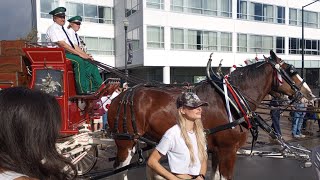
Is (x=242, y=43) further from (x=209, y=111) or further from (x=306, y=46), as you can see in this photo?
(x=209, y=111)

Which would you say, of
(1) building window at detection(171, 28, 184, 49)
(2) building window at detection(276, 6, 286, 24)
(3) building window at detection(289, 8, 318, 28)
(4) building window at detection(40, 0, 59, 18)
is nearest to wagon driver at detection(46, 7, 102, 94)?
(1) building window at detection(171, 28, 184, 49)

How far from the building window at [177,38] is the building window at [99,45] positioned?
8.21 m

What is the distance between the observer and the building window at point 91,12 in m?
33.5

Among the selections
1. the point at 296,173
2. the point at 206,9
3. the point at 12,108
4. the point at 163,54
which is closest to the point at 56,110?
the point at 12,108

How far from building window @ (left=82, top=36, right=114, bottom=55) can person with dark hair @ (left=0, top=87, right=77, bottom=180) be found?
110 ft

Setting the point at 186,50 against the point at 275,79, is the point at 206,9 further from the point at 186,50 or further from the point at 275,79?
the point at 275,79

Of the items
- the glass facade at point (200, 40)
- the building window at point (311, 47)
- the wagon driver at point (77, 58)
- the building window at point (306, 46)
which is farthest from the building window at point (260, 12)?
the wagon driver at point (77, 58)

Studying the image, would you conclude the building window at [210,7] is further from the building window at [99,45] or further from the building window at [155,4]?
the building window at [99,45]

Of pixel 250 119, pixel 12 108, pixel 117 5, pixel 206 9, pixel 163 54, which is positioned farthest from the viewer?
pixel 117 5

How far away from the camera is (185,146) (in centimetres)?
314

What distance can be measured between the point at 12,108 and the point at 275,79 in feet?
16.6

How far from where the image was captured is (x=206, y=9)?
108ft

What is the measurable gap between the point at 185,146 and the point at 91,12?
111 feet

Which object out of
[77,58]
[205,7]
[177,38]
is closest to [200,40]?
[177,38]
